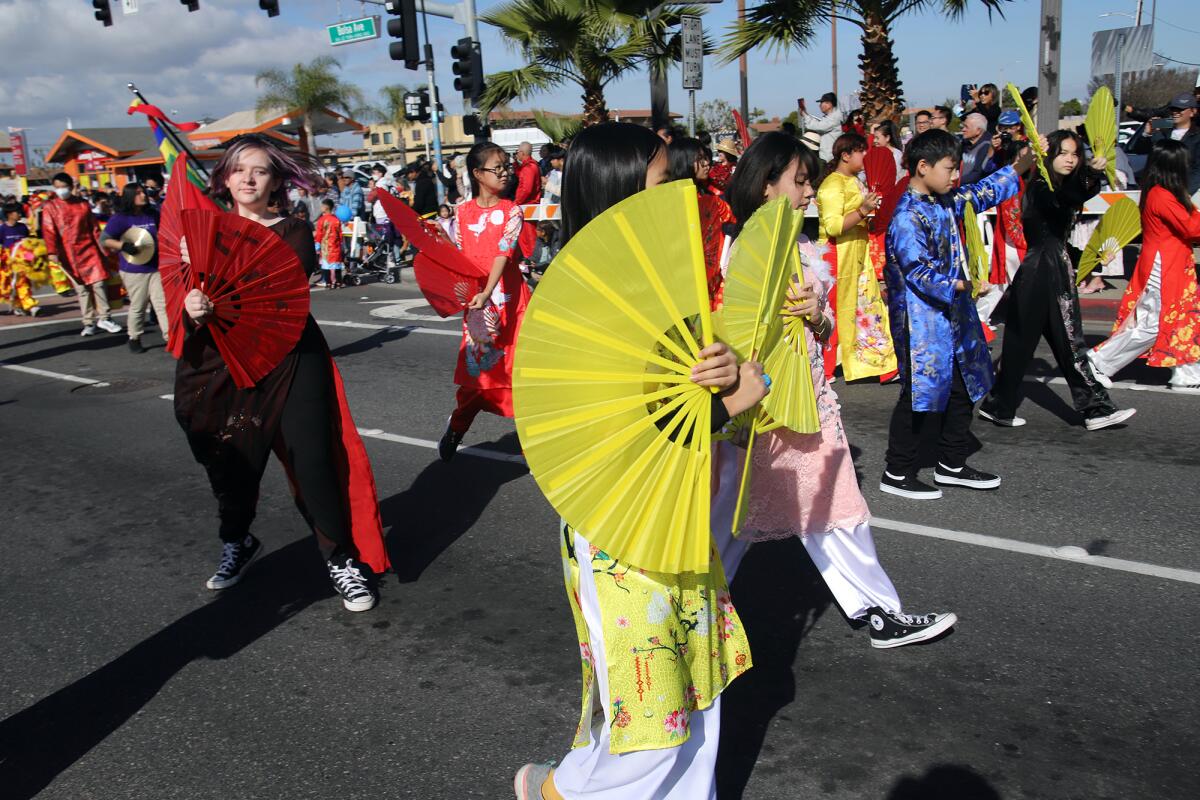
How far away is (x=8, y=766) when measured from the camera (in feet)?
9.89

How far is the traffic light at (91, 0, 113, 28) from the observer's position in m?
20.9

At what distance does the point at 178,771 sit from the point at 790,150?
106 inches

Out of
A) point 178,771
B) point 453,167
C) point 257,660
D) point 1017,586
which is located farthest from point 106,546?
point 453,167

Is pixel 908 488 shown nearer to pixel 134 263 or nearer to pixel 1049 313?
pixel 1049 313

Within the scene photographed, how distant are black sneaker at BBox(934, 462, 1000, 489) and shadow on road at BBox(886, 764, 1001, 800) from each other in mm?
2444

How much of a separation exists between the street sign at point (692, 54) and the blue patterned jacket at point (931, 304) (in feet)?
25.5

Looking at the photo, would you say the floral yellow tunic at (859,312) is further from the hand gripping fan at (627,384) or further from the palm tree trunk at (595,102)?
the palm tree trunk at (595,102)

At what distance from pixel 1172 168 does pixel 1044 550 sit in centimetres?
331

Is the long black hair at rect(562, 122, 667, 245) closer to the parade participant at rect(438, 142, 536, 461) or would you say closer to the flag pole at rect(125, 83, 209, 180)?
the flag pole at rect(125, 83, 209, 180)

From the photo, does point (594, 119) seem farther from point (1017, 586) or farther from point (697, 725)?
point (697, 725)

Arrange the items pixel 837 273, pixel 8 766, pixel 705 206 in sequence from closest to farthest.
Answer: pixel 8 766 → pixel 705 206 → pixel 837 273

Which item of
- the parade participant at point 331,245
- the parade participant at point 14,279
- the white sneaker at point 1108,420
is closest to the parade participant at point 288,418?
the white sneaker at point 1108,420

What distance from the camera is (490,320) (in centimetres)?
561

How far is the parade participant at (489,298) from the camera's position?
5555 millimetres
